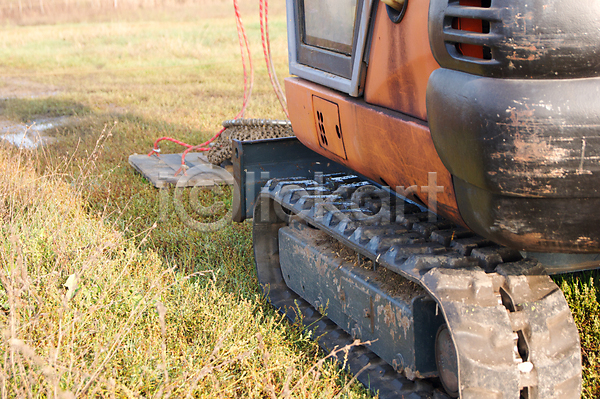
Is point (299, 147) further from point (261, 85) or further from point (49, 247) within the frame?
point (261, 85)

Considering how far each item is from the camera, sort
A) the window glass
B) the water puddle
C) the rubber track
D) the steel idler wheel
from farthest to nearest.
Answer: the water puddle < the window glass < the steel idler wheel < the rubber track

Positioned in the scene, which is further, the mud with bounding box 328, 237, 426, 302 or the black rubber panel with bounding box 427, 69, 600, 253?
the mud with bounding box 328, 237, 426, 302

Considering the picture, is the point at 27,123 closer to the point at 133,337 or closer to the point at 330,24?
the point at 133,337

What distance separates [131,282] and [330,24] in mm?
1731

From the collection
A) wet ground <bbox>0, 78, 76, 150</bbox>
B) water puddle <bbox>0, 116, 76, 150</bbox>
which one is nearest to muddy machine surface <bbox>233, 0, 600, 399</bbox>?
wet ground <bbox>0, 78, 76, 150</bbox>

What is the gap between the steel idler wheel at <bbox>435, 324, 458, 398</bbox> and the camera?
2.21m

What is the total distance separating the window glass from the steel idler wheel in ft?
4.06

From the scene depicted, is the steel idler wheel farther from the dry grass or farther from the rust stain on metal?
the dry grass

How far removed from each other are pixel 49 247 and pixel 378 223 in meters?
2.09

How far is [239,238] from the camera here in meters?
4.57

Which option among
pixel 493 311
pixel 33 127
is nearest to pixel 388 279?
pixel 493 311

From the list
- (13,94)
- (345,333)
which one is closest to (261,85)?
(13,94)

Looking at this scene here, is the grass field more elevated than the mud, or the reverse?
the mud

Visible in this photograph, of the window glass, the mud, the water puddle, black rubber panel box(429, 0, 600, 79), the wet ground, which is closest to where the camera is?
black rubber panel box(429, 0, 600, 79)
